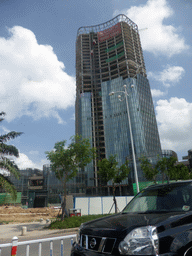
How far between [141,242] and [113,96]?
84.8 metres

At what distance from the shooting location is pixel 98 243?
224 centimetres

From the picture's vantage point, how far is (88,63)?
101 meters

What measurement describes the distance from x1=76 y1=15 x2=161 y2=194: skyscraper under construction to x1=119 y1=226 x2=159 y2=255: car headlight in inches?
2342

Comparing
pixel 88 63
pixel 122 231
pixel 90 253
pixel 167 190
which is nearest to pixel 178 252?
pixel 122 231

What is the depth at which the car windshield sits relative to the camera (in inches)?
108

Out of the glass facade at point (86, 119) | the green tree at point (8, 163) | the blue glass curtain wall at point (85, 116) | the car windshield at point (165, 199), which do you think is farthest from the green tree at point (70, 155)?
the blue glass curtain wall at point (85, 116)

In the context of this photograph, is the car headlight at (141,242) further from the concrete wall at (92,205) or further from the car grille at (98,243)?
the concrete wall at (92,205)

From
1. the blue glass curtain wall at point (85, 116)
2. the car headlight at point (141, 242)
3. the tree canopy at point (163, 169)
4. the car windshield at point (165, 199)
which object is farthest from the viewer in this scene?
the blue glass curtain wall at point (85, 116)

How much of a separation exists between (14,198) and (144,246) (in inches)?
600

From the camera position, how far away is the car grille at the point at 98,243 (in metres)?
2.11

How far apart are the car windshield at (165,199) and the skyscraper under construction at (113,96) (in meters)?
58.0

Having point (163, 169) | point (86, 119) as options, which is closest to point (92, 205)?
point (163, 169)

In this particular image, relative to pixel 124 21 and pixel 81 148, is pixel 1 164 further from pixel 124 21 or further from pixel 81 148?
pixel 124 21

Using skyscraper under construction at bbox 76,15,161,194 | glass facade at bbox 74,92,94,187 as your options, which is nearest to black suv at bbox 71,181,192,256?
skyscraper under construction at bbox 76,15,161,194
